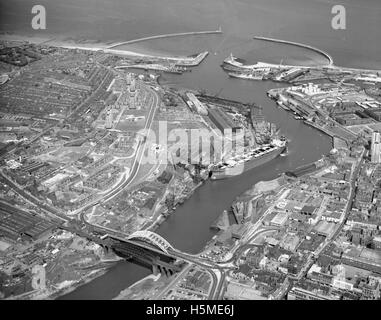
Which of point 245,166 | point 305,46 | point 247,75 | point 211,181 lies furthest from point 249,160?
point 305,46

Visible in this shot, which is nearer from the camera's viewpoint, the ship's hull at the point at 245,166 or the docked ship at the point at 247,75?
the ship's hull at the point at 245,166

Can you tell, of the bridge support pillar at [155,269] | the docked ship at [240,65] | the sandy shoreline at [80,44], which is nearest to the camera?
the bridge support pillar at [155,269]

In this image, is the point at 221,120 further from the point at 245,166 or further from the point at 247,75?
the point at 247,75

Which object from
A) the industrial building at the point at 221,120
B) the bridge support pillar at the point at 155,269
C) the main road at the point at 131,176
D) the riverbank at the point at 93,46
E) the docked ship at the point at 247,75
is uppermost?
the riverbank at the point at 93,46

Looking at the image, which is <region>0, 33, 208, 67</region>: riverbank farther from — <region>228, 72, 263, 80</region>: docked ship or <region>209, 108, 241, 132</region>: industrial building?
<region>209, 108, 241, 132</region>: industrial building

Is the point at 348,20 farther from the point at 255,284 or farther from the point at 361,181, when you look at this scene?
the point at 255,284

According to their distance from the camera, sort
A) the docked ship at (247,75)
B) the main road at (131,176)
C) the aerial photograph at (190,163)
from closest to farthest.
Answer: the aerial photograph at (190,163)
the main road at (131,176)
the docked ship at (247,75)

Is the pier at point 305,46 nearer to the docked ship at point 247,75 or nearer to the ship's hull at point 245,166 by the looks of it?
the docked ship at point 247,75

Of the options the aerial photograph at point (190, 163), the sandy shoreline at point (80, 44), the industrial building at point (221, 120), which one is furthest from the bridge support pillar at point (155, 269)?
the sandy shoreline at point (80, 44)

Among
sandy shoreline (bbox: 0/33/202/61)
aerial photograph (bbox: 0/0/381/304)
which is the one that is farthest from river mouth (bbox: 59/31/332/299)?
sandy shoreline (bbox: 0/33/202/61)
